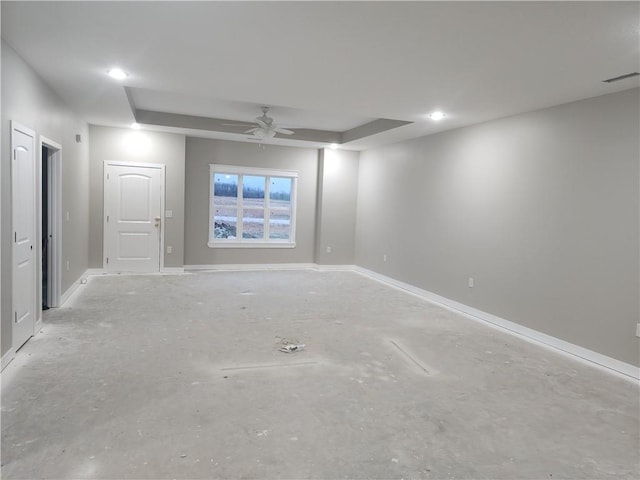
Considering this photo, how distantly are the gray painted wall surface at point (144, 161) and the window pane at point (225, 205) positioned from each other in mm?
783

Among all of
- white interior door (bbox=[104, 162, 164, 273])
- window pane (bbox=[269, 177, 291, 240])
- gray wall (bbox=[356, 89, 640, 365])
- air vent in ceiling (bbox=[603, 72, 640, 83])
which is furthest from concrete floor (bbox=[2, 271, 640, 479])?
window pane (bbox=[269, 177, 291, 240])

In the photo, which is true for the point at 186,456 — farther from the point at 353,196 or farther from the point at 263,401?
the point at 353,196

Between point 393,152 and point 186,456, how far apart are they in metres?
6.02

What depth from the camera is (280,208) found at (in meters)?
8.35

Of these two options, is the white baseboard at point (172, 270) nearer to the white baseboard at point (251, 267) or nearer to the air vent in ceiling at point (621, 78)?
the white baseboard at point (251, 267)

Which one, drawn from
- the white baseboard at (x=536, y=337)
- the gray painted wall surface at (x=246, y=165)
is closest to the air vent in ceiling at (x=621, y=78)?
the white baseboard at (x=536, y=337)

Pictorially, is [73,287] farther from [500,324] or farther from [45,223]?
[500,324]

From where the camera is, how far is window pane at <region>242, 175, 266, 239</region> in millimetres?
8086

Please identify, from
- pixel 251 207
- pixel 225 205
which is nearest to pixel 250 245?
pixel 251 207

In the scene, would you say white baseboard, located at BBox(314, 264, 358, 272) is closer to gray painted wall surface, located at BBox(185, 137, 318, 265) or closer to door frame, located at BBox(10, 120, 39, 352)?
gray painted wall surface, located at BBox(185, 137, 318, 265)

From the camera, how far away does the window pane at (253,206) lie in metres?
8.09

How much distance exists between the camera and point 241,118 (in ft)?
21.6

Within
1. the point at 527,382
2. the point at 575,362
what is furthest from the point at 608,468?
the point at 575,362

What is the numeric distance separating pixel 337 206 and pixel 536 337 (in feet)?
15.6
